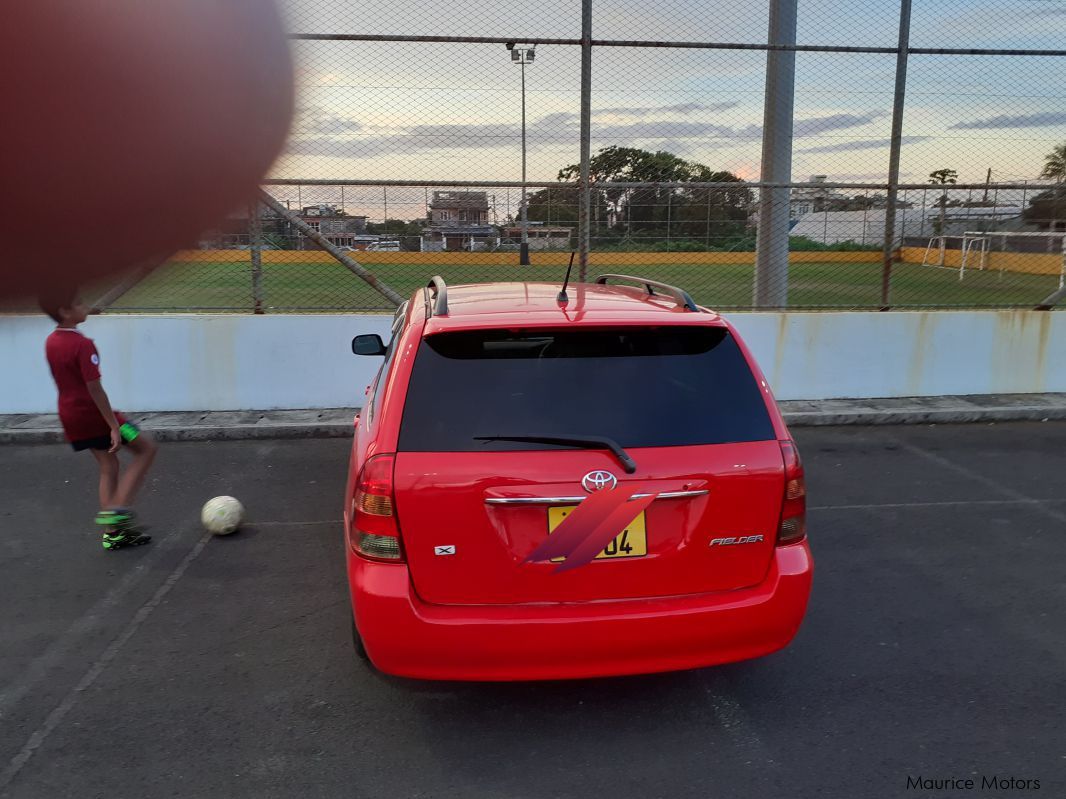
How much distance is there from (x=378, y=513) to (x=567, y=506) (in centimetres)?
70

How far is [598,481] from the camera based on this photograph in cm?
314

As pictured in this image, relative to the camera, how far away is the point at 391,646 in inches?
125

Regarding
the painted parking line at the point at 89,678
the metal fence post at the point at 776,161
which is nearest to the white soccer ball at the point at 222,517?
the painted parking line at the point at 89,678

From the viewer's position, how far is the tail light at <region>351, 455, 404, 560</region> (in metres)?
3.17

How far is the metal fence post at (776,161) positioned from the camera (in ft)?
27.6

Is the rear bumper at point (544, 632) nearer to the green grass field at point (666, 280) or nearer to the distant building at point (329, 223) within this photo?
the distant building at point (329, 223)

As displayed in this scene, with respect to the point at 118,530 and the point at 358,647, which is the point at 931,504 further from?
the point at 118,530

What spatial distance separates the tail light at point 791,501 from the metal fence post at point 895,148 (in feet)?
21.2

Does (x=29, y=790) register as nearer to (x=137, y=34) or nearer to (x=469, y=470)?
(x=469, y=470)

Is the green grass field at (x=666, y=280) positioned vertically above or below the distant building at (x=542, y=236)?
below

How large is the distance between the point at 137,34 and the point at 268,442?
7.58 m

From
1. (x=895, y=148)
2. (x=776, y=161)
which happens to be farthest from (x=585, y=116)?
(x=895, y=148)

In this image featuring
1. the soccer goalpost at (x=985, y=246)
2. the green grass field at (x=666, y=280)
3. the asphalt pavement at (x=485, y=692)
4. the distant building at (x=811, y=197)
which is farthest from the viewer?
the soccer goalpost at (x=985, y=246)

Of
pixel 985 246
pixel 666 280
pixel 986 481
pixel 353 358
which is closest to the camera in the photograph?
pixel 986 481
